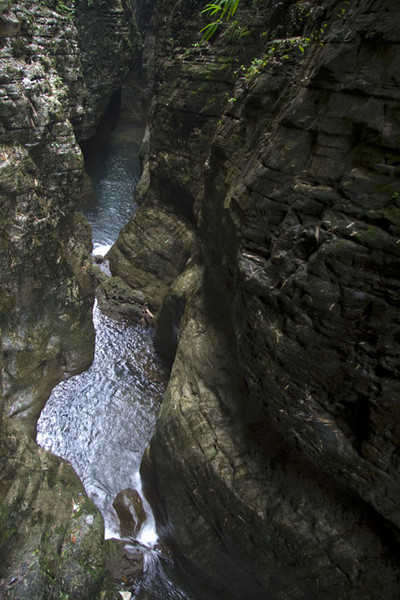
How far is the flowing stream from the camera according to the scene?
753cm

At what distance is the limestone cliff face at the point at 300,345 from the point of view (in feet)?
13.7

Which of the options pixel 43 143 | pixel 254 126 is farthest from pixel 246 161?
pixel 43 143

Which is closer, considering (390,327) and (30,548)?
(390,327)

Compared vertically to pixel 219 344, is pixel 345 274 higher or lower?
higher

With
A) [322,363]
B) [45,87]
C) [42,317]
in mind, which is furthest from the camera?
[42,317]

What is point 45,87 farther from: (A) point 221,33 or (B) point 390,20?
(B) point 390,20

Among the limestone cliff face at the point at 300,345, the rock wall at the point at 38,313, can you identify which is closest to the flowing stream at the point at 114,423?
the rock wall at the point at 38,313

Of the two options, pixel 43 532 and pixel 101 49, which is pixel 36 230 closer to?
pixel 43 532

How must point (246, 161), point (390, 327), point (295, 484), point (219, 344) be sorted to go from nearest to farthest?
point (390, 327) → point (295, 484) → point (246, 161) → point (219, 344)

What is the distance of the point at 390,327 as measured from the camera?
4.12m

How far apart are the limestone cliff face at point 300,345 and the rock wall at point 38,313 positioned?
1.79m

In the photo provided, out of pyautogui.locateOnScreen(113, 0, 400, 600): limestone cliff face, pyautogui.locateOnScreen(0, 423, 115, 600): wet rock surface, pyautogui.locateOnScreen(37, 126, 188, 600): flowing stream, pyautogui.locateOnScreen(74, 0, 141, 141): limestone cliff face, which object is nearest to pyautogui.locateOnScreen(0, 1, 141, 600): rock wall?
pyautogui.locateOnScreen(0, 423, 115, 600): wet rock surface

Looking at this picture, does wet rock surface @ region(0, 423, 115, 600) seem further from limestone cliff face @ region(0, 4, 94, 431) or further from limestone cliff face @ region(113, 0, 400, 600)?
limestone cliff face @ region(0, 4, 94, 431)

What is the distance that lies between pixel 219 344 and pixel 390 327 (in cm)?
359
